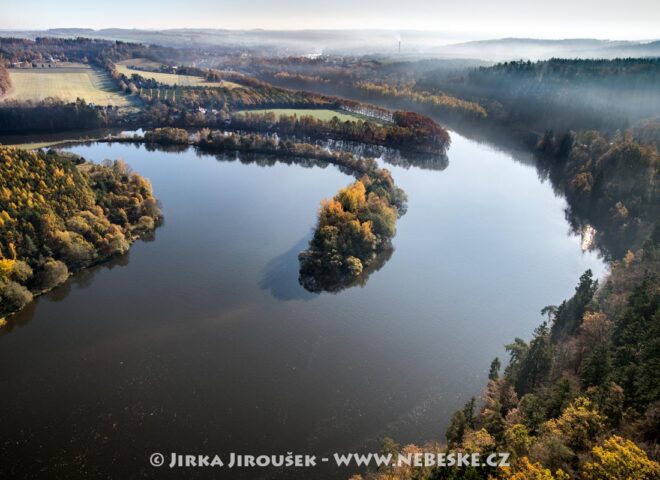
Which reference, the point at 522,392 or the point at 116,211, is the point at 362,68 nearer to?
the point at 116,211

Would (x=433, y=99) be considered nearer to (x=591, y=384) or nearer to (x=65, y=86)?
(x=65, y=86)

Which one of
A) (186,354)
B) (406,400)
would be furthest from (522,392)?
(186,354)

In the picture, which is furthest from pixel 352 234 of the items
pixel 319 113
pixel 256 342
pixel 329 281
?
pixel 319 113

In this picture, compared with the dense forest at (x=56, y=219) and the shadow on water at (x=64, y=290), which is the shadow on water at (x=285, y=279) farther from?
the dense forest at (x=56, y=219)

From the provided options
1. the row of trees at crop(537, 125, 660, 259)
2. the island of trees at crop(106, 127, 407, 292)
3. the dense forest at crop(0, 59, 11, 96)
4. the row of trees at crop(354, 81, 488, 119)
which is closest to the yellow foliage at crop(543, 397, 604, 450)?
the island of trees at crop(106, 127, 407, 292)

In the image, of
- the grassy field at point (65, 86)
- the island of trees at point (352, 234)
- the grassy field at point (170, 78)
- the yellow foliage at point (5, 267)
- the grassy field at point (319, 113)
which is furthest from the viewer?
the grassy field at point (170, 78)

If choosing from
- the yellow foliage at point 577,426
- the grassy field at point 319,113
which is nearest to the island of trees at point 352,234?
the yellow foliage at point 577,426

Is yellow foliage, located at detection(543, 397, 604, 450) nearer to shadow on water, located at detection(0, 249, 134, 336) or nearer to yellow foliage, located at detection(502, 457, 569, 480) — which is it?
yellow foliage, located at detection(502, 457, 569, 480)
